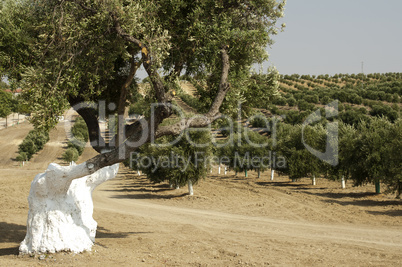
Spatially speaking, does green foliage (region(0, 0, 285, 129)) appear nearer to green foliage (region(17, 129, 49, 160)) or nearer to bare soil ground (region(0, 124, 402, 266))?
bare soil ground (region(0, 124, 402, 266))

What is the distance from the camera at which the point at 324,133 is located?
123ft

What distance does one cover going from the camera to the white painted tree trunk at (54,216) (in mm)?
9797

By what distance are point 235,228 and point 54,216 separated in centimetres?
1025

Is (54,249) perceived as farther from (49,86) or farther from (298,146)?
(298,146)

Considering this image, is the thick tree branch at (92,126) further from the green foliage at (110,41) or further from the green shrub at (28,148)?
the green shrub at (28,148)

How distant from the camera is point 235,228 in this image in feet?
59.6

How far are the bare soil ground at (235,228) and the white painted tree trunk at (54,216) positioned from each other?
34 centimetres

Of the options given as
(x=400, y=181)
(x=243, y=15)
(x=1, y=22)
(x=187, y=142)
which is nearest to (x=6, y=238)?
(x=1, y=22)

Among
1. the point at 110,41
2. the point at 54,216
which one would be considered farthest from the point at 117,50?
the point at 54,216

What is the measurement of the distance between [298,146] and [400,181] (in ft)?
54.9

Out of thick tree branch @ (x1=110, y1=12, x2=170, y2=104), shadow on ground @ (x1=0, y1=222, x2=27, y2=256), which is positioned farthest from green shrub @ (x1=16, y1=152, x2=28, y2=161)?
thick tree branch @ (x1=110, y1=12, x2=170, y2=104)

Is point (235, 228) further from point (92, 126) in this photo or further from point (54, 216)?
point (54, 216)

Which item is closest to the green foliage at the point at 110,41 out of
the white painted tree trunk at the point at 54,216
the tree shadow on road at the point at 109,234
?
the white painted tree trunk at the point at 54,216

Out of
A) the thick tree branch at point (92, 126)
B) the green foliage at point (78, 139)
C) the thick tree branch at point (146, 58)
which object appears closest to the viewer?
the thick tree branch at point (146, 58)
